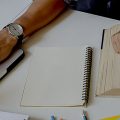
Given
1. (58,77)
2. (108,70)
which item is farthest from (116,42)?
(58,77)

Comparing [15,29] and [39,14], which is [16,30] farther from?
[39,14]

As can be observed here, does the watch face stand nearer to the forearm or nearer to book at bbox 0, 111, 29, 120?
the forearm

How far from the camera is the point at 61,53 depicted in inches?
35.6

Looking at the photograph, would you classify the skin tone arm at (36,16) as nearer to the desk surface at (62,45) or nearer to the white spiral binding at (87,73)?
the desk surface at (62,45)

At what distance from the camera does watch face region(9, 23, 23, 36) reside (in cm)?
97

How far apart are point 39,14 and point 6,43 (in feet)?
0.61

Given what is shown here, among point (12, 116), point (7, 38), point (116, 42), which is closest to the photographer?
point (12, 116)

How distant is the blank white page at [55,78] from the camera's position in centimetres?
77

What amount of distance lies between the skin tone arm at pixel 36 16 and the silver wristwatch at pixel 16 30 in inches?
0.5

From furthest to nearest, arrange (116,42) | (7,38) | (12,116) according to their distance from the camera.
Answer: (7,38)
(116,42)
(12,116)

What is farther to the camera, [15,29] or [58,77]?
[15,29]

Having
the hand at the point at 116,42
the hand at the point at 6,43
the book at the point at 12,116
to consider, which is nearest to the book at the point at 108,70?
the hand at the point at 116,42

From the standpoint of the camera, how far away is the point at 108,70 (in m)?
0.79

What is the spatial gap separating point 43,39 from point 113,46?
10.5 inches
